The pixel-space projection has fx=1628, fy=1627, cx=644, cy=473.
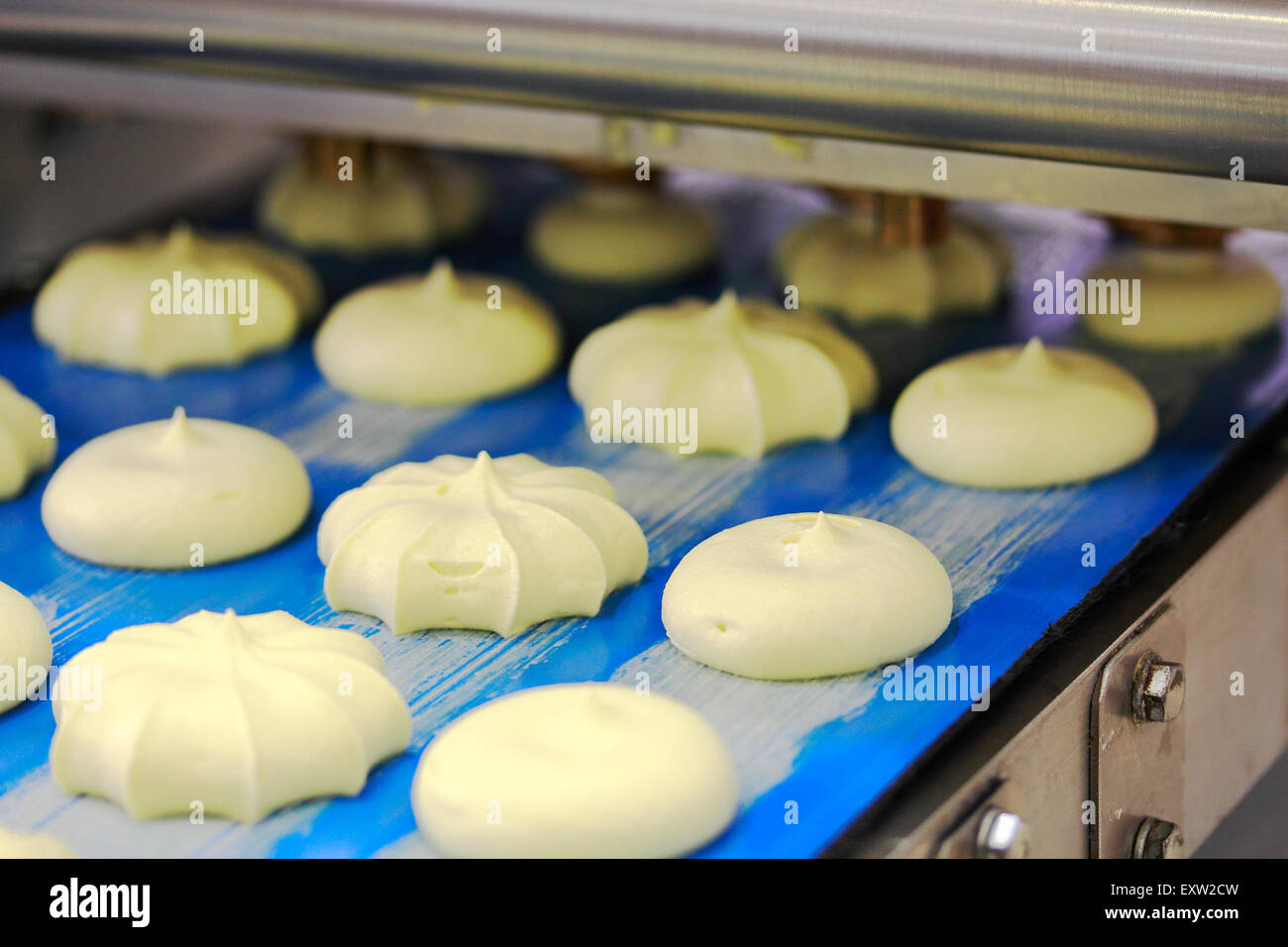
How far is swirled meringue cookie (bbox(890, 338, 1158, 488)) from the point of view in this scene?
2012mm

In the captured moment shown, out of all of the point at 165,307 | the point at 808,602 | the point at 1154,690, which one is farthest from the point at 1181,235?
the point at 165,307

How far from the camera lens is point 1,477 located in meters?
2.04

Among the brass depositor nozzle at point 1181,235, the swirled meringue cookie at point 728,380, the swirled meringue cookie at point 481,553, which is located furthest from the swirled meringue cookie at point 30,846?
the brass depositor nozzle at point 1181,235

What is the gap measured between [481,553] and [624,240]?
118cm

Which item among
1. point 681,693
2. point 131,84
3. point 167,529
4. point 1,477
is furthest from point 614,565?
point 131,84

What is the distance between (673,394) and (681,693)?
0.64m

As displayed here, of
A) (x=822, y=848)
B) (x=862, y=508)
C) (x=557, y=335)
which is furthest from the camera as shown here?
(x=557, y=335)

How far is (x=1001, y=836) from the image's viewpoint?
1403mm

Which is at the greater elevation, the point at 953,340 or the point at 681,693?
the point at 953,340

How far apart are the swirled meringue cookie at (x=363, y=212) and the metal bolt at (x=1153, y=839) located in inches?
68.4

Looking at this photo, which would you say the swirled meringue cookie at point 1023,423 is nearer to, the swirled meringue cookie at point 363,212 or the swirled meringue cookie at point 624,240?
the swirled meringue cookie at point 624,240

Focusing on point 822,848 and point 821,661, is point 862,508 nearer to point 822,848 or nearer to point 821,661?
point 821,661

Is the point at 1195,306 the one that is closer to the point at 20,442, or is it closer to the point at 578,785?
the point at 578,785

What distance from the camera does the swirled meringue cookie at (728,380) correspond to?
2137 mm
